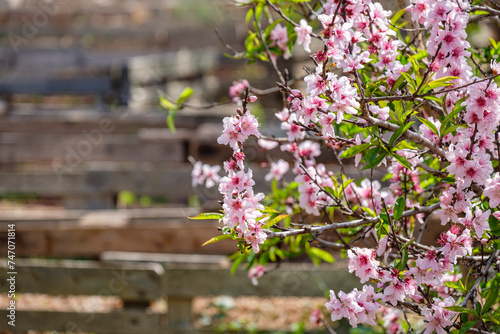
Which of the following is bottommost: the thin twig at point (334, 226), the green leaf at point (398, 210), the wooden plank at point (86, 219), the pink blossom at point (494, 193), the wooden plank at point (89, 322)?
the wooden plank at point (89, 322)

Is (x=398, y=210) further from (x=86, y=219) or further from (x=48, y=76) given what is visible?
(x=48, y=76)

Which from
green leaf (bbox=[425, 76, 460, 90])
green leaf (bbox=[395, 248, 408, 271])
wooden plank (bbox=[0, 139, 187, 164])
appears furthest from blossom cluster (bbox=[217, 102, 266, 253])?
wooden plank (bbox=[0, 139, 187, 164])

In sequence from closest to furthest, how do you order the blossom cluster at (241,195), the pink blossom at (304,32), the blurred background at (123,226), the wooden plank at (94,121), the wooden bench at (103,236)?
1. the blossom cluster at (241,195)
2. the pink blossom at (304,32)
3. the blurred background at (123,226)
4. the wooden bench at (103,236)
5. the wooden plank at (94,121)

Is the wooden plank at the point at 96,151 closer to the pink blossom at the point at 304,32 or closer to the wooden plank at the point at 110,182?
the wooden plank at the point at 110,182

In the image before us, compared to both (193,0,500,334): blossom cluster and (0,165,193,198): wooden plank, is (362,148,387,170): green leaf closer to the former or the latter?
(193,0,500,334): blossom cluster

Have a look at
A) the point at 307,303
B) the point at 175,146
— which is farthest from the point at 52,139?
the point at 307,303

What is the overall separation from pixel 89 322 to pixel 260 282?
52.2 inches

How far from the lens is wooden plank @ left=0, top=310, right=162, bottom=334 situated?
403 centimetres

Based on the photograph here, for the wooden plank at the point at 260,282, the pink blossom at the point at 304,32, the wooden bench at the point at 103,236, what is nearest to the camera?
the pink blossom at the point at 304,32

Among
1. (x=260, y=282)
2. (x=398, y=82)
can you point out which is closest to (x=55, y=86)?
(x=260, y=282)

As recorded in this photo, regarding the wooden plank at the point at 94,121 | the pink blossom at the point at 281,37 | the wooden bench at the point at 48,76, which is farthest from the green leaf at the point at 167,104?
the wooden bench at the point at 48,76

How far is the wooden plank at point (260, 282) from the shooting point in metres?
3.83

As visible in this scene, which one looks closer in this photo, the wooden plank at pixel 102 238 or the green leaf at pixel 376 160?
the green leaf at pixel 376 160

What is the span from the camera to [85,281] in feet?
13.4
